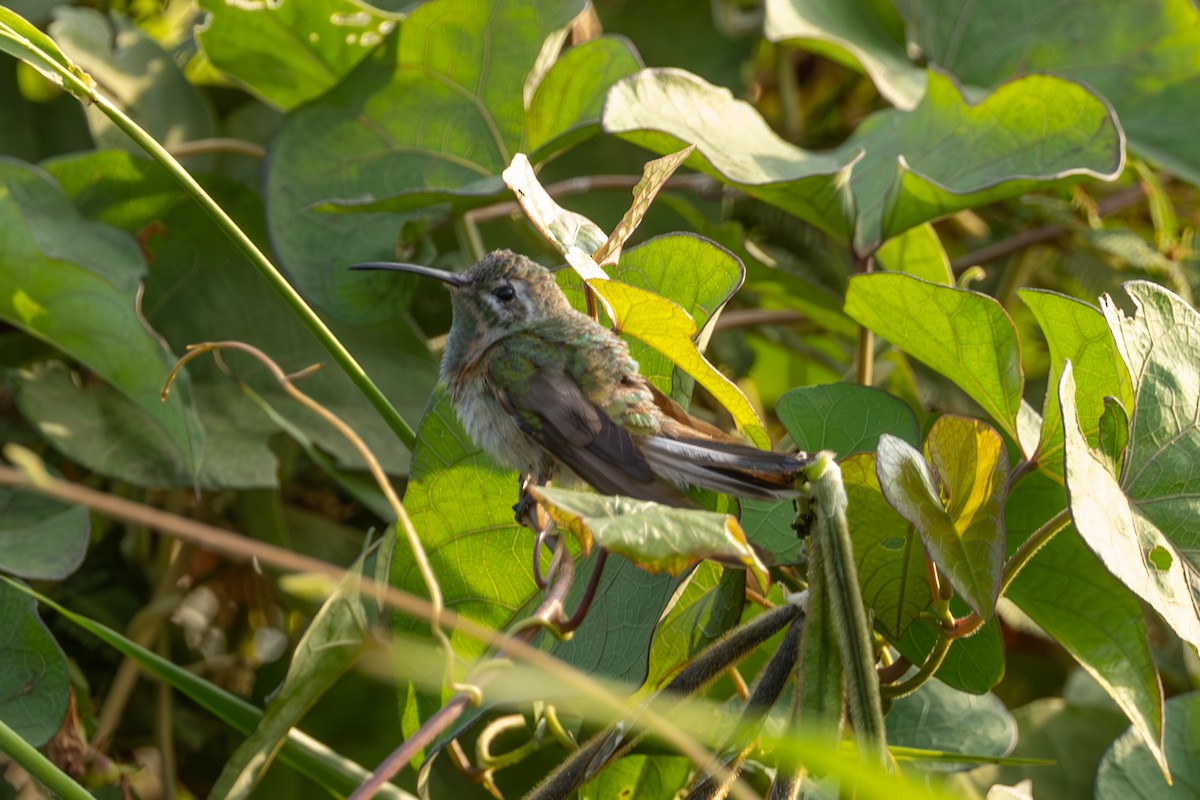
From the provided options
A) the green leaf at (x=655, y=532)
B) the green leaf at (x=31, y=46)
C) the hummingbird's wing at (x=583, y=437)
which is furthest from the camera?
the hummingbird's wing at (x=583, y=437)

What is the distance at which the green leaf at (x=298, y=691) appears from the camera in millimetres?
945

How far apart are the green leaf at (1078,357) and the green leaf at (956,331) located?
37 millimetres

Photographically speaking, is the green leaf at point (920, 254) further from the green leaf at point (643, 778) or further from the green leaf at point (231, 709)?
the green leaf at point (231, 709)

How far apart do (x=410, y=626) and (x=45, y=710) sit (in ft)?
1.34

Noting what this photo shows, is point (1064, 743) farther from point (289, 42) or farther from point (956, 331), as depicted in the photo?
point (289, 42)

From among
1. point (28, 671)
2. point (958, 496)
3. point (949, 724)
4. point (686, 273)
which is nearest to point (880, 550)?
point (958, 496)

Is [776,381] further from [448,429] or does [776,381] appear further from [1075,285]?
[448,429]

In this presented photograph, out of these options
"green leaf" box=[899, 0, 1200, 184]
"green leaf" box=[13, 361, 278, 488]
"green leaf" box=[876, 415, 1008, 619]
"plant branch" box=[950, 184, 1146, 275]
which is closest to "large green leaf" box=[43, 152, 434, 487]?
"green leaf" box=[13, 361, 278, 488]

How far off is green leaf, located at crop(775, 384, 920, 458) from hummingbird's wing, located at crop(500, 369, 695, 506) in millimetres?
154

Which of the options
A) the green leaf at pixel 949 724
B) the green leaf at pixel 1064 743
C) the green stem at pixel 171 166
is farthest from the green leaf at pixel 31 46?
the green leaf at pixel 1064 743

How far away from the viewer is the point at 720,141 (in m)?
1.50

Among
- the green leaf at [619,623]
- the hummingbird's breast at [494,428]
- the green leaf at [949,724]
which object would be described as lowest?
the green leaf at [949,724]

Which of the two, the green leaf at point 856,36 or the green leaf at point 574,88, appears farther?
the green leaf at point 856,36

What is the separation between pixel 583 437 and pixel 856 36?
1.16 metres
